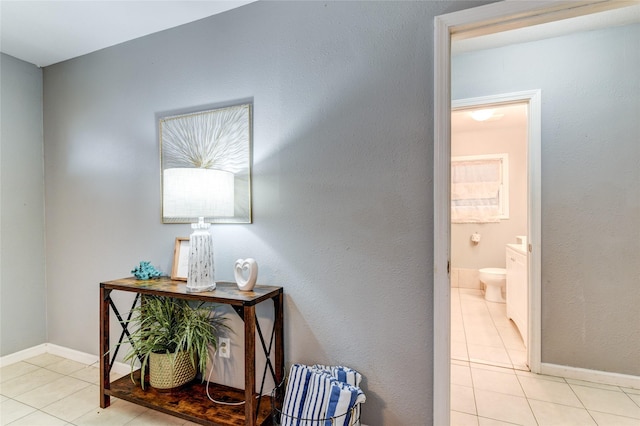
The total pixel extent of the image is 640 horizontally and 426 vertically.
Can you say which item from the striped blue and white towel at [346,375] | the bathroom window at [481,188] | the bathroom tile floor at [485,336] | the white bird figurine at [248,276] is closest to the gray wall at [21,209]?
the white bird figurine at [248,276]

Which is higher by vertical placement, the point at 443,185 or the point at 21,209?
the point at 443,185

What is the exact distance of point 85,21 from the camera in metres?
1.91

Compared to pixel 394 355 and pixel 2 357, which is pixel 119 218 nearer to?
pixel 2 357

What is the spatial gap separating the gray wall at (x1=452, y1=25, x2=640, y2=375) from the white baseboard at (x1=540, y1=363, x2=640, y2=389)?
0.10 feet

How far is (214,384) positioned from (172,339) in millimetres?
376

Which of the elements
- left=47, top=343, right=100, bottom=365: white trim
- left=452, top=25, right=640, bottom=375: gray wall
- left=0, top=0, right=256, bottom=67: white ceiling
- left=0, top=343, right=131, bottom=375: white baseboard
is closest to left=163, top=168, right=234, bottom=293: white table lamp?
left=0, top=0, right=256, bottom=67: white ceiling

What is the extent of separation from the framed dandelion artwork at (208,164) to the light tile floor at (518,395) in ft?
5.64

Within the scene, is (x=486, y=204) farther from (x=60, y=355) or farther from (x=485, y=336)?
(x=60, y=355)

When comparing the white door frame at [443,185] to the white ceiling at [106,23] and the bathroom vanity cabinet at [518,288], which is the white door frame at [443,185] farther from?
Result: the bathroom vanity cabinet at [518,288]

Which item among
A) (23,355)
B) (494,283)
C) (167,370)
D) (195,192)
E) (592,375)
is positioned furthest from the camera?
(494,283)

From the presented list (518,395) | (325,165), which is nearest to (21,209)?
(325,165)

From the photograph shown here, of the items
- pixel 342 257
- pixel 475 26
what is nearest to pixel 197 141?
pixel 342 257

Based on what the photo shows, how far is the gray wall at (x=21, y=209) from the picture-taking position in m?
2.32

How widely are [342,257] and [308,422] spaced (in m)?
0.76
